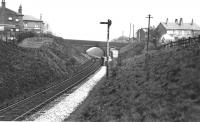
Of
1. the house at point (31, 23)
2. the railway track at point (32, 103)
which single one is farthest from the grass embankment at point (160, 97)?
the house at point (31, 23)

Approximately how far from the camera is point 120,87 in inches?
1008

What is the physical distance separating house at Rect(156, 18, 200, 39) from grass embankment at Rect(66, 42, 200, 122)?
68.3 metres

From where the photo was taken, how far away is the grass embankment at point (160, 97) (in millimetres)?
15961

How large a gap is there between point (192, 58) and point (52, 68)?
24693 millimetres

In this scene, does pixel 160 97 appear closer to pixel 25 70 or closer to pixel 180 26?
pixel 25 70

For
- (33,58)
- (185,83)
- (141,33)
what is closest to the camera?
(185,83)

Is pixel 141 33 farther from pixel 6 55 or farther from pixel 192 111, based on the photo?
pixel 192 111

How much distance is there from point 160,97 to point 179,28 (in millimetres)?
78753

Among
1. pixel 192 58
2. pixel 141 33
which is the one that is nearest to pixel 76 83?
pixel 192 58

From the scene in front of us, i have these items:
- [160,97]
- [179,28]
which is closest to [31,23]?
[179,28]

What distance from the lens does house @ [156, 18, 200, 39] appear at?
91613 millimetres

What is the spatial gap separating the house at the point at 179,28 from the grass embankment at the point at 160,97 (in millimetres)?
68314

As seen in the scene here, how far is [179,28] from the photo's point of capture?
9288cm

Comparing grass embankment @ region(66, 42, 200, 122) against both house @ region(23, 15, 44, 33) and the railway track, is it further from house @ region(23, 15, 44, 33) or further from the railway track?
house @ region(23, 15, 44, 33)
